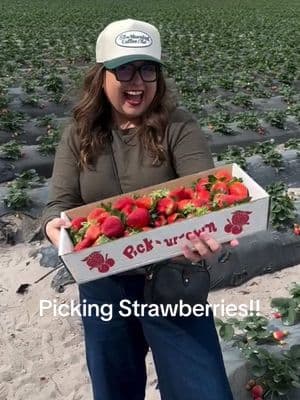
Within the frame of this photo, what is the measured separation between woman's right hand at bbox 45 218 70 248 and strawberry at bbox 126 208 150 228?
0.76ft

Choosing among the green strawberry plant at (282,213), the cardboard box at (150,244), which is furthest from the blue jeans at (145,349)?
the green strawberry plant at (282,213)

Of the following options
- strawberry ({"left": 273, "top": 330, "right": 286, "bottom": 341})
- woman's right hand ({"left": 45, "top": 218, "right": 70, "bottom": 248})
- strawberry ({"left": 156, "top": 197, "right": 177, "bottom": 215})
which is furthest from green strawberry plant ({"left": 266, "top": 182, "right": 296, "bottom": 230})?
woman's right hand ({"left": 45, "top": 218, "right": 70, "bottom": 248})

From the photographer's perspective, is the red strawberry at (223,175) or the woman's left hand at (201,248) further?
the red strawberry at (223,175)

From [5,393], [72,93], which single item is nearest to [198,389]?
[72,93]

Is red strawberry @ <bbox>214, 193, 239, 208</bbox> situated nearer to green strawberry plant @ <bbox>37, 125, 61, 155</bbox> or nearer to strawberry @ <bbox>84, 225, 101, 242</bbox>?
strawberry @ <bbox>84, 225, 101, 242</bbox>

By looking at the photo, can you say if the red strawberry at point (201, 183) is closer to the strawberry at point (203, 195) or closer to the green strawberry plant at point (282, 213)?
the strawberry at point (203, 195)

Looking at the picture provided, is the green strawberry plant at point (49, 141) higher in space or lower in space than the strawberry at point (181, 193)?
lower

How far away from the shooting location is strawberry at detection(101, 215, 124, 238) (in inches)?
78.1

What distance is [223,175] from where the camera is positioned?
7.23ft

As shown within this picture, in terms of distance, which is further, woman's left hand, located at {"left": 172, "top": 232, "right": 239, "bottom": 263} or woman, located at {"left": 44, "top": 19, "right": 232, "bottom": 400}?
woman, located at {"left": 44, "top": 19, "right": 232, "bottom": 400}

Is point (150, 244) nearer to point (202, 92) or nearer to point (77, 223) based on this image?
point (77, 223)

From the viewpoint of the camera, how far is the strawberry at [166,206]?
6.70ft

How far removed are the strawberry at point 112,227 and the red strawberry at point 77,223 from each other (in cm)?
11

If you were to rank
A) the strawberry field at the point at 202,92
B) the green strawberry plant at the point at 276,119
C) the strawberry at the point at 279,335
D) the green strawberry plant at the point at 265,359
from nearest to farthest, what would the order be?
the green strawberry plant at the point at 265,359, the strawberry at the point at 279,335, the strawberry field at the point at 202,92, the green strawberry plant at the point at 276,119
